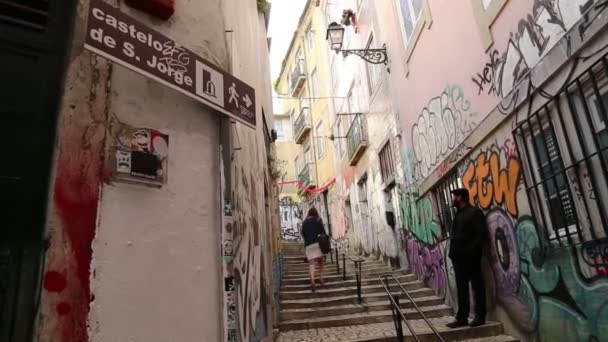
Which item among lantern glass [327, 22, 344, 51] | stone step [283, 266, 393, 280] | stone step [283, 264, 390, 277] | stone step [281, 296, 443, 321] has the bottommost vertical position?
stone step [281, 296, 443, 321]

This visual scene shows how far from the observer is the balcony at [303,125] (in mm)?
21734

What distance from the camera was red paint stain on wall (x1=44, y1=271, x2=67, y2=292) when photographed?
2285 millimetres

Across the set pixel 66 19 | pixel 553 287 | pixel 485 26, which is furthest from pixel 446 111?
pixel 66 19

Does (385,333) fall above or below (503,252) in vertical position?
below

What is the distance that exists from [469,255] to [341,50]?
5.97m

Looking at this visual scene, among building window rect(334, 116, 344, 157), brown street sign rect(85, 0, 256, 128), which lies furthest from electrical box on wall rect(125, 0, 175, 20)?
building window rect(334, 116, 344, 157)

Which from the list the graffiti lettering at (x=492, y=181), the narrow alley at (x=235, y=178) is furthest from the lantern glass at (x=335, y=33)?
the graffiti lettering at (x=492, y=181)

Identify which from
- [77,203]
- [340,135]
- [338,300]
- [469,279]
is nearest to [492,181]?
[469,279]

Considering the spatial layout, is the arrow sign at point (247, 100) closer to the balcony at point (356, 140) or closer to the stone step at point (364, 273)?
the stone step at point (364, 273)

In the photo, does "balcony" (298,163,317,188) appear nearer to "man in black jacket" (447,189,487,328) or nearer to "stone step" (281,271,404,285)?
"stone step" (281,271,404,285)

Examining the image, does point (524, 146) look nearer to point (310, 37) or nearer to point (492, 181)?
point (492, 181)

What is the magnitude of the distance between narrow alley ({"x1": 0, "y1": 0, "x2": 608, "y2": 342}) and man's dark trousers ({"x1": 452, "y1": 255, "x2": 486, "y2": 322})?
3cm

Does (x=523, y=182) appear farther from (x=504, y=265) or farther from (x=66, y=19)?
(x=66, y=19)

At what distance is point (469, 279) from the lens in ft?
19.2
